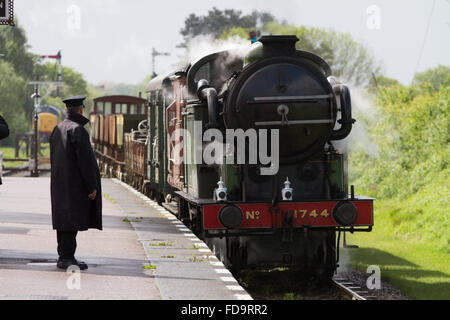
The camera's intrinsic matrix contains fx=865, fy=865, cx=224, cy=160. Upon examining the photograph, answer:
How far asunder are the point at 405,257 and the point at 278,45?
6850mm

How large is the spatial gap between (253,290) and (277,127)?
255 cm

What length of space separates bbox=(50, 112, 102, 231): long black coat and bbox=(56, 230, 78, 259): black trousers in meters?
0.15

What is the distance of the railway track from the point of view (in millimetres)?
11281

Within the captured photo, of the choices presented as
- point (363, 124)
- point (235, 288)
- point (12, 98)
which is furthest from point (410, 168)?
point (12, 98)

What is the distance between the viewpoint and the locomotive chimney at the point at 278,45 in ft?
36.4

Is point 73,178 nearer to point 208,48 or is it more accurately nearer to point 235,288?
point 235,288

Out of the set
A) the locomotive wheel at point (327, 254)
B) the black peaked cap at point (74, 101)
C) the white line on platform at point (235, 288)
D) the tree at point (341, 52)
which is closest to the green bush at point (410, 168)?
the locomotive wheel at point (327, 254)

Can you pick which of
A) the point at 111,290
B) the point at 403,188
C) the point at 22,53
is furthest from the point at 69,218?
the point at 22,53

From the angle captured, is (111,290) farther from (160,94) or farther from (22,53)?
(22,53)

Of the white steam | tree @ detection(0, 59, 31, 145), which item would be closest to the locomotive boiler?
the white steam

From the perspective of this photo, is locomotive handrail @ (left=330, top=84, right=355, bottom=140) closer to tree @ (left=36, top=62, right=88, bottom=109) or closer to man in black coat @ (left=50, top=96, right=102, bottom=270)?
man in black coat @ (left=50, top=96, right=102, bottom=270)

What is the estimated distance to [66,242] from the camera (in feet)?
30.2

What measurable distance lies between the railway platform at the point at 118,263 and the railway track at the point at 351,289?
1.86 metres
